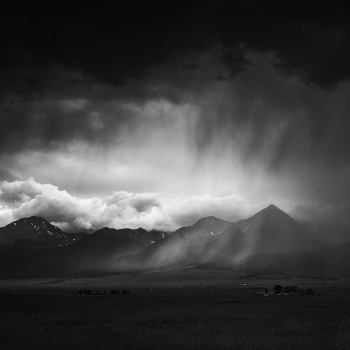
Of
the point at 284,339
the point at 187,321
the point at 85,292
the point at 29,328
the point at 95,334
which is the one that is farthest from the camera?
the point at 85,292

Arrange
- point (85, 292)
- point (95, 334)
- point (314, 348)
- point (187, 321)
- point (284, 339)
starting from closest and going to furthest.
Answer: point (314, 348) < point (284, 339) < point (95, 334) < point (187, 321) < point (85, 292)

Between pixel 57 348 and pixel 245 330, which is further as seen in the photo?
pixel 245 330

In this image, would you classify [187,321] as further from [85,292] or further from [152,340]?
[85,292]

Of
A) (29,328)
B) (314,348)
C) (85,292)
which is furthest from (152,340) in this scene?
(85,292)

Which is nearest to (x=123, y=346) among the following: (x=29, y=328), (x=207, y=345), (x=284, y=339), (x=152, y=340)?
(x=152, y=340)

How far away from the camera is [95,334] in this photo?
102 feet

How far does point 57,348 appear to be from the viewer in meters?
24.8

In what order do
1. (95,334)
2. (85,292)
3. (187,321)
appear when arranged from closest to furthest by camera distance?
1. (95,334)
2. (187,321)
3. (85,292)

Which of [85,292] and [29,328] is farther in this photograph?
[85,292]

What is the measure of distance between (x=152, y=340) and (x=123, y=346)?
3039 millimetres

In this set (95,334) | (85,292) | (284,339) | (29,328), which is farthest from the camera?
(85,292)

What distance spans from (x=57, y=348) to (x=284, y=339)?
16114 mm

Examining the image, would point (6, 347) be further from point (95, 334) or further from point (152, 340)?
point (152, 340)

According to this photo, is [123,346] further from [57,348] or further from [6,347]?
[6,347]
